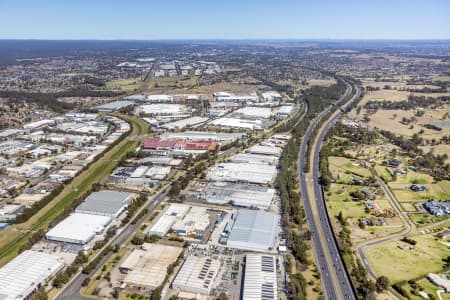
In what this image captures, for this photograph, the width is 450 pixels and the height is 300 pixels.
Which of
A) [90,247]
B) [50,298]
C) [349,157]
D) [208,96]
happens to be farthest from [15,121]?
[349,157]

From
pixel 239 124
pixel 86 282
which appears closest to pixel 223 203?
pixel 86 282

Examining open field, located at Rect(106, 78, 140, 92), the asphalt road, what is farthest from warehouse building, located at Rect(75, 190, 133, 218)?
open field, located at Rect(106, 78, 140, 92)

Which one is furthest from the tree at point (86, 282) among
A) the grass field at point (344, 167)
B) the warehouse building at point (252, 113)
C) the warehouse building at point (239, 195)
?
the warehouse building at point (252, 113)

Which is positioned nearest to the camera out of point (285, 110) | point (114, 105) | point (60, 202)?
point (60, 202)

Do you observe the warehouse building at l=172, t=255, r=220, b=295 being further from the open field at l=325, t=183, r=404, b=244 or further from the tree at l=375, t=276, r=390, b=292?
the open field at l=325, t=183, r=404, b=244

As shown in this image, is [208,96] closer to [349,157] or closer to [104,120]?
[104,120]

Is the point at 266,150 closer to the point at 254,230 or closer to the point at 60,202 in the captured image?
the point at 254,230
